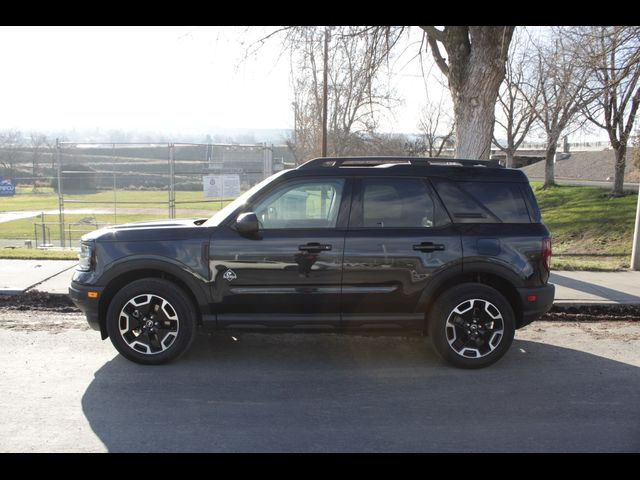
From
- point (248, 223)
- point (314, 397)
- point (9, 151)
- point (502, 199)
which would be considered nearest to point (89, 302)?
point (248, 223)

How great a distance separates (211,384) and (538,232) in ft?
11.1

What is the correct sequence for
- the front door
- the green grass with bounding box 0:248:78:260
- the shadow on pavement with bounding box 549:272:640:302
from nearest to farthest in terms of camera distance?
the front door
the shadow on pavement with bounding box 549:272:640:302
the green grass with bounding box 0:248:78:260

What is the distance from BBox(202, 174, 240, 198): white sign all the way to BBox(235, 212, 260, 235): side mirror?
939 centimetres

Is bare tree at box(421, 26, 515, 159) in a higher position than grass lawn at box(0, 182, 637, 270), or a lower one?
higher

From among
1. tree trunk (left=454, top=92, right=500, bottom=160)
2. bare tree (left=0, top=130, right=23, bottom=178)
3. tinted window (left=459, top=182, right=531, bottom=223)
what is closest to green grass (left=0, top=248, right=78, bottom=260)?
tree trunk (left=454, top=92, right=500, bottom=160)

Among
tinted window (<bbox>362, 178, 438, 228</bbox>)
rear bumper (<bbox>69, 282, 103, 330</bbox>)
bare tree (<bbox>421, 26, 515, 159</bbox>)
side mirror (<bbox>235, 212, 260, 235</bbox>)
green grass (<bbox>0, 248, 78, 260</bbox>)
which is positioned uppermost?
bare tree (<bbox>421, 26, 515, 159</bbox>)

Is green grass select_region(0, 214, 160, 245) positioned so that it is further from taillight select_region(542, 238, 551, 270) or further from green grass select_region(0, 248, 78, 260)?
taillight select_region(542, 238, 551, 270)

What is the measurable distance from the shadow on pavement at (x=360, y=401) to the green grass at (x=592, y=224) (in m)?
9.53

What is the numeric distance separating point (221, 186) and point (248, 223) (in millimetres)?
9663

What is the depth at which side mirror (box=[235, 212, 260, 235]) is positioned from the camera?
493cm

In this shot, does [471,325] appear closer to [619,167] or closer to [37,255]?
[37,255]

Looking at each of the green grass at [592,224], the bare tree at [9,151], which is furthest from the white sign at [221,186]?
the bare tree at [9,151]

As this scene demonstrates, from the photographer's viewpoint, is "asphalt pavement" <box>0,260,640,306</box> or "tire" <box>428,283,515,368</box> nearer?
"tire" <box>428,283,515,368</box>
